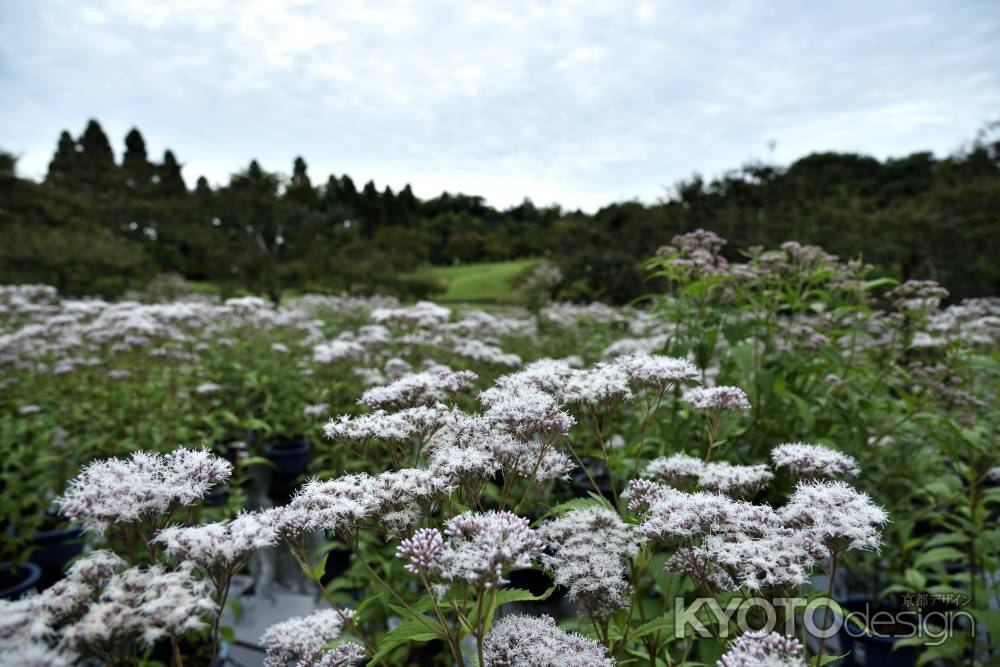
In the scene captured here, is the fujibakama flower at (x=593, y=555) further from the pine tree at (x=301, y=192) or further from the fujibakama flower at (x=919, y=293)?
the pine tree at (x=301, y=192)

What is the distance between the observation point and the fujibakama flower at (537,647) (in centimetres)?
134

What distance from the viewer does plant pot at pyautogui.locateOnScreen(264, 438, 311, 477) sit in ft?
22.7

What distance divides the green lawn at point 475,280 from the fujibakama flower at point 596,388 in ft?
75.2

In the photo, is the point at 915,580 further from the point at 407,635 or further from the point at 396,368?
the point at 396,368

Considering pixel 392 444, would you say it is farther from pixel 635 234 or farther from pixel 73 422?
pixel 635 234

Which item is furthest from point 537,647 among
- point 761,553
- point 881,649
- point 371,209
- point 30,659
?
point 371,209

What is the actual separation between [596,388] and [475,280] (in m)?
32.7

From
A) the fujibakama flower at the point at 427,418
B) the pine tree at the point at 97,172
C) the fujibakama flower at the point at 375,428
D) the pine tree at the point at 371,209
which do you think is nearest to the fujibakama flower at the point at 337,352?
the fujibakama flower at the point at 375,428

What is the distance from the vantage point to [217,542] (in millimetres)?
1293

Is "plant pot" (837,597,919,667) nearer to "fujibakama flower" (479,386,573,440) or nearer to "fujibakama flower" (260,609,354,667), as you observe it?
"fujibakama flower" (479,386,573,440)

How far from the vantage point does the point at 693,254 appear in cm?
373

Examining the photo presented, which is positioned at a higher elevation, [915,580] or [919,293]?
[919,293]

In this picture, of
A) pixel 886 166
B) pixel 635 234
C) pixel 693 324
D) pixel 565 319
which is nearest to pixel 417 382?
pixel 693 324

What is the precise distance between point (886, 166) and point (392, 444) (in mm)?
35129
